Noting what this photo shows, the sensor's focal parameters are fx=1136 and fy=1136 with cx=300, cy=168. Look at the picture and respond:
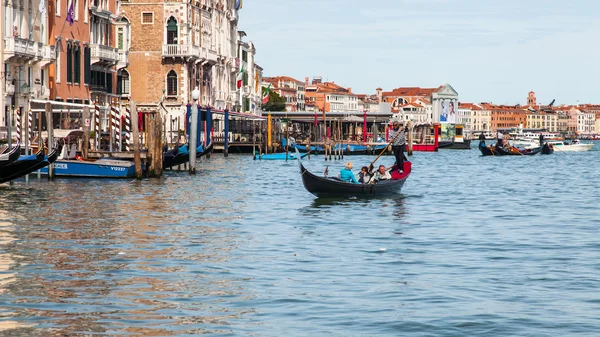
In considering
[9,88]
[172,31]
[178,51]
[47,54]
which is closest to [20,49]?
[9,88]

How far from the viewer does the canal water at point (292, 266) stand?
10.4 meters

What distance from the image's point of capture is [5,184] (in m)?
27.8

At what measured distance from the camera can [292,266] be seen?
45.7 ft

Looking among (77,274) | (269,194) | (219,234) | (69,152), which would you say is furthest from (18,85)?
(77,274)

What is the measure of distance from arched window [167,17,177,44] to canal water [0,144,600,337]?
33258 millimetres

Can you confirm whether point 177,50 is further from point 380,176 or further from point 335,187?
point 335,187

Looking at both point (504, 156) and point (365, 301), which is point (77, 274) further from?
point (504, 156)

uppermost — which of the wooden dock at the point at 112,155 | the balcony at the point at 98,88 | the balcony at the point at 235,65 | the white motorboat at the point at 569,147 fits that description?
the balcony at the point at 235,65

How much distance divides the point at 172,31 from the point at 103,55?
1047 centimetres

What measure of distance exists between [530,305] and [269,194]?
16934 mm

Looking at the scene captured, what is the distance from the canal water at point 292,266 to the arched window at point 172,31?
33.3m

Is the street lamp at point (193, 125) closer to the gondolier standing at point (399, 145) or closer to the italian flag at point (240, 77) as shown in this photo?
the gondolier standing at point (399, 145)

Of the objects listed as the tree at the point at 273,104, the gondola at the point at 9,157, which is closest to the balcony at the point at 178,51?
the gondola at the point at 9,157

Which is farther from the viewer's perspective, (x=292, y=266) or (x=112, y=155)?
(x=112, y=155)
